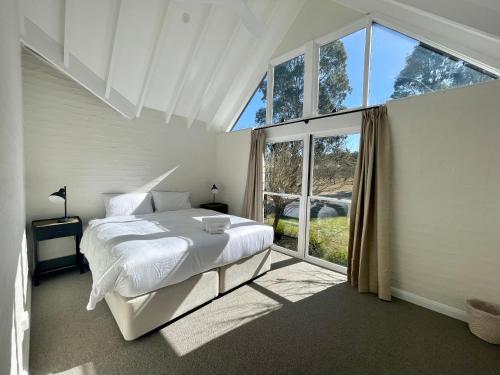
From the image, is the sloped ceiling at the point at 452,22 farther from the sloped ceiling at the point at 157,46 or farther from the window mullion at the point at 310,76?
the sloped ceiling at the point at 157,46

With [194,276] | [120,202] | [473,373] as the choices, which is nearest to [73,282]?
[120,202]

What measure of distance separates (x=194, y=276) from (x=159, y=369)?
0.71 metres

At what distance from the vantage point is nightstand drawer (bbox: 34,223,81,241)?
2.48 m

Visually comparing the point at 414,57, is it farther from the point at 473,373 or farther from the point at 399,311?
the point at 473,373

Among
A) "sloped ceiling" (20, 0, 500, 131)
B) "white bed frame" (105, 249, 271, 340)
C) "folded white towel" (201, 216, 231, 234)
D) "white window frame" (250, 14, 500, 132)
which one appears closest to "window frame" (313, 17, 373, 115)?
"white window frame" (250, 14, 500, 132)

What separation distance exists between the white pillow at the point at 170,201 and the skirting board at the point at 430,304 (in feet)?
11.0

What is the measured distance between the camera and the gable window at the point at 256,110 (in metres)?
4.06

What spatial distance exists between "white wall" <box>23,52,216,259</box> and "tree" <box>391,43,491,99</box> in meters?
3.66

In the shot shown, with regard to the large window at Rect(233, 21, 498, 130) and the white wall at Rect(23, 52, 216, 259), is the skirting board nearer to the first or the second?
the large window at Rect(233, 21, 498, 130)

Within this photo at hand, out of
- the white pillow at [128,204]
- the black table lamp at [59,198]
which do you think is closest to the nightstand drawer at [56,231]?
the black table lamp at [59,198]

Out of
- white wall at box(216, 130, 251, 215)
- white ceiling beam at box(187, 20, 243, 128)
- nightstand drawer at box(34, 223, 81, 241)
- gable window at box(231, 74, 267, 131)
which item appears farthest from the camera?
white wall at box(216, 130, 251, 215)

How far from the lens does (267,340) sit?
177 centimetres

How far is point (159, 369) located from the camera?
4.89 feet

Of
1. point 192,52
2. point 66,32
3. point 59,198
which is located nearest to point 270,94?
point 192,52
